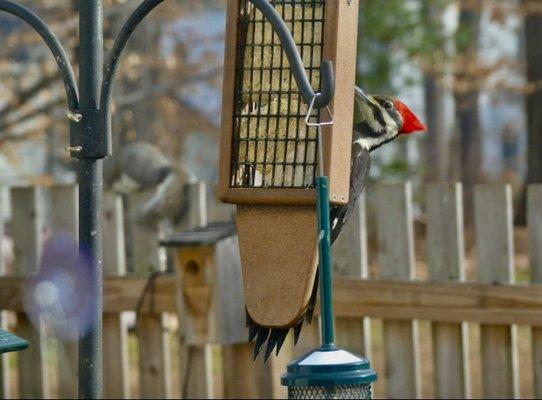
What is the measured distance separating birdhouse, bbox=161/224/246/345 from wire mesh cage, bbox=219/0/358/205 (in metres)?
1.63

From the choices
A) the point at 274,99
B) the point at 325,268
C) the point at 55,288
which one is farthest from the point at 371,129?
the point at 55,288

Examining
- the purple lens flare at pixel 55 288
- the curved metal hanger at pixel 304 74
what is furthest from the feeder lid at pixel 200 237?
the curved metal hanger at pixel 304 74

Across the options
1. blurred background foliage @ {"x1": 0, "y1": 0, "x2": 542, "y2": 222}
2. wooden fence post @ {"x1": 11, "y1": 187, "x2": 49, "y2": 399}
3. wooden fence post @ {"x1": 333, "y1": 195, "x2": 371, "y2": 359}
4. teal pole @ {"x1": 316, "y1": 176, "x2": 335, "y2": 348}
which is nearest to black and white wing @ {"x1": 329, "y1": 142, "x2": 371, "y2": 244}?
wooden fence post @ {"x1": 333, "y1": 195, "x2": 371, "y2": 359}

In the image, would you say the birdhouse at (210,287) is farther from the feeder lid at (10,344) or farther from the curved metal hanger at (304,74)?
the curved metal hanger at (304,74)

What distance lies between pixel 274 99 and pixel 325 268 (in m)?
0.88

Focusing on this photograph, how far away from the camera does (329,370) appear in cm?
196

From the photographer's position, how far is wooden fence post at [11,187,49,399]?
504cm

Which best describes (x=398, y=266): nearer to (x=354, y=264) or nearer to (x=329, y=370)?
(x=354, y=264)

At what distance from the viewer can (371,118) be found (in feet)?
11.4

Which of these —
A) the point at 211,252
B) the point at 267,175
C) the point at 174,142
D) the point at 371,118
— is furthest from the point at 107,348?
the point at 174,142

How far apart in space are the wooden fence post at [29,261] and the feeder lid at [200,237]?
91 centimetres

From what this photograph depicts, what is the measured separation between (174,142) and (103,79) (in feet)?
30.2

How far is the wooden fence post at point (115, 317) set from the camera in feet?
16.1

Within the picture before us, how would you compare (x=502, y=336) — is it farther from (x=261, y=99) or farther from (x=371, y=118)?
(x=261, y=99)
